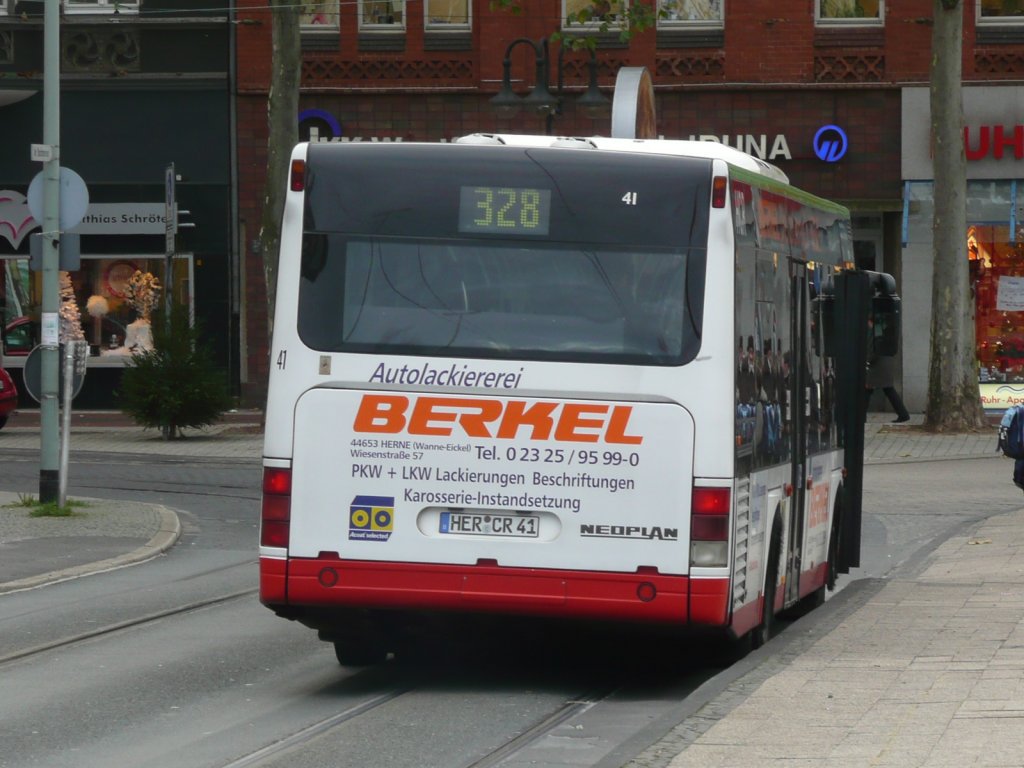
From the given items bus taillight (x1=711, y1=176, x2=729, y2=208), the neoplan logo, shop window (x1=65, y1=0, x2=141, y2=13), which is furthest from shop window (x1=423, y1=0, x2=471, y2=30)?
the neoplan logo

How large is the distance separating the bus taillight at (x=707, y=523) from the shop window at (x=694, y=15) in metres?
25.2

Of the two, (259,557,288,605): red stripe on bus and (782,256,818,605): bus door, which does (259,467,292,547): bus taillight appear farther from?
(782,256,818,605): bus door

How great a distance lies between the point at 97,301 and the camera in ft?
112

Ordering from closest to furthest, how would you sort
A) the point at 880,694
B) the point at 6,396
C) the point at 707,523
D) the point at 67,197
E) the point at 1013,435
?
1. the point at 880,694
2. the point at 707,523
3. the point at 1013,435
4. the point at 67,197
5. the point at 6,396

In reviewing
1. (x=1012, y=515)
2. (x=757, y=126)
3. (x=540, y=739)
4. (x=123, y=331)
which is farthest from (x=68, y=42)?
(x=540, y=739)

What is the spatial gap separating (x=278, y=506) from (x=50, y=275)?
10.1m

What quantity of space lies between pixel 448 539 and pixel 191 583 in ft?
18.5

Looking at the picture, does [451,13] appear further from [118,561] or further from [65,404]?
[118,561]

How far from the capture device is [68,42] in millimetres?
33594

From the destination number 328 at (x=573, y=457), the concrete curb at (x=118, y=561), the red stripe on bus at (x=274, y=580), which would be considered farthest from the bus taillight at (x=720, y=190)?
the concrete curb at (x=118, y=561)

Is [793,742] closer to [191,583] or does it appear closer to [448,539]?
[448,539]

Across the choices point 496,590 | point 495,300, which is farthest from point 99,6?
point 496,590

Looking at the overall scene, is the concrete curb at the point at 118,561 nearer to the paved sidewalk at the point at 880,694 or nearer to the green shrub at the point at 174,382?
the paved sidewalk at the point at 880,694

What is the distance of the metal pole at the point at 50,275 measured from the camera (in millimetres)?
18578
